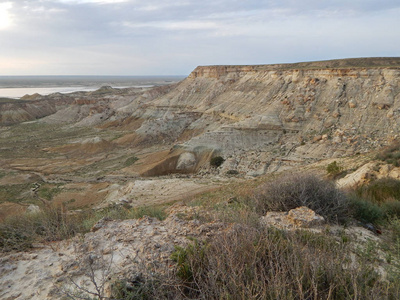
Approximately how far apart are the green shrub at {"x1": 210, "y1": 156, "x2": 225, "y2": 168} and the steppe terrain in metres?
0.41

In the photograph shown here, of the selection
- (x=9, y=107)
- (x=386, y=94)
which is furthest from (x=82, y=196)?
(x=9, y=107)

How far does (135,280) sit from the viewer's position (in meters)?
3.40

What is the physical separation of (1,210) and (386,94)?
101 ft

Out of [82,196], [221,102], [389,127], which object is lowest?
[82,196]

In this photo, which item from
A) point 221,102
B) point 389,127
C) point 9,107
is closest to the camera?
point 389,127

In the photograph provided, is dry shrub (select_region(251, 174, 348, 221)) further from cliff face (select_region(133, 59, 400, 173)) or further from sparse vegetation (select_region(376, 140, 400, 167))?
cliff face (select_region(133, 59, 400, 173))

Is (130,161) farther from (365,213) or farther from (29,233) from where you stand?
(365,213)

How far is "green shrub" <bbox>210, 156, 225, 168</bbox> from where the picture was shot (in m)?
23.1

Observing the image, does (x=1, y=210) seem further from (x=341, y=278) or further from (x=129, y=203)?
(x=341, y=278)

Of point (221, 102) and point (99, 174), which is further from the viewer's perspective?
point (221, 102)

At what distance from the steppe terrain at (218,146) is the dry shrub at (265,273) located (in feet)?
3.92

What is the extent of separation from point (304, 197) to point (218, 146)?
18.8 m

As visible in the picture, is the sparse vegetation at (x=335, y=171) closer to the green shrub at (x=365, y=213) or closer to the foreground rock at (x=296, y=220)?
the green shrub at (x=365, y=213)

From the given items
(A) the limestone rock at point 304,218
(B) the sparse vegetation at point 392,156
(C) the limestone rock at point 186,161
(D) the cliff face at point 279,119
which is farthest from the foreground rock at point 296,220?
(C) the limestone rock at point 186,161
